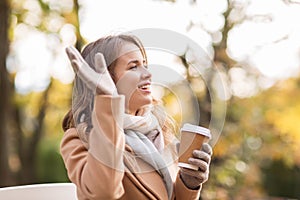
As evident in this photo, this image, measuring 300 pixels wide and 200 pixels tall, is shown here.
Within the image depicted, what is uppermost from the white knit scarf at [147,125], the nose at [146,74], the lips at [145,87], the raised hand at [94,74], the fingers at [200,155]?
the raised hand at [94,74]

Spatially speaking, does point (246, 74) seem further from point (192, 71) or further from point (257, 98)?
point (192, 71)

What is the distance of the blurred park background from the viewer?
6.72 feet

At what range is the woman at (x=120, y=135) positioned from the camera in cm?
81

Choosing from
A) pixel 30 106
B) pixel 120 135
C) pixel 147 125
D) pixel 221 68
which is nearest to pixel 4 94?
pixel 30 106

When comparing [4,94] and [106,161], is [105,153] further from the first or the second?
[4,94]

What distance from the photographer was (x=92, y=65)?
889 millimetres

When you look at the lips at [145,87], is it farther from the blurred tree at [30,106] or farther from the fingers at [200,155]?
the blurred tree at [30,106]

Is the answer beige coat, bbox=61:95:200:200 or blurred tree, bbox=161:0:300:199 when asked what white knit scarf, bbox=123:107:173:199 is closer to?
beige coat, bbox=61:95:200:200

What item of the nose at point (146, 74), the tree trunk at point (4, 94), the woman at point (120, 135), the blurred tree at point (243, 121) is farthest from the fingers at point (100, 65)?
the tree trunk at point (4, 94)

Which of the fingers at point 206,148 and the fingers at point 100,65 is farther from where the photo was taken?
the fingers at point 206,148

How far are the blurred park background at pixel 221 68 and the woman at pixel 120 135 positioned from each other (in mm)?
298

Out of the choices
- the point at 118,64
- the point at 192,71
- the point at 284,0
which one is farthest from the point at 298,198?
the point at 118,64

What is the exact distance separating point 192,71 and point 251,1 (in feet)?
3.41

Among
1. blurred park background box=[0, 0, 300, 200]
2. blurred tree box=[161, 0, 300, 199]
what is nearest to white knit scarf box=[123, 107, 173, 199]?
blurred park background box=[0, 0, 300, 200]
